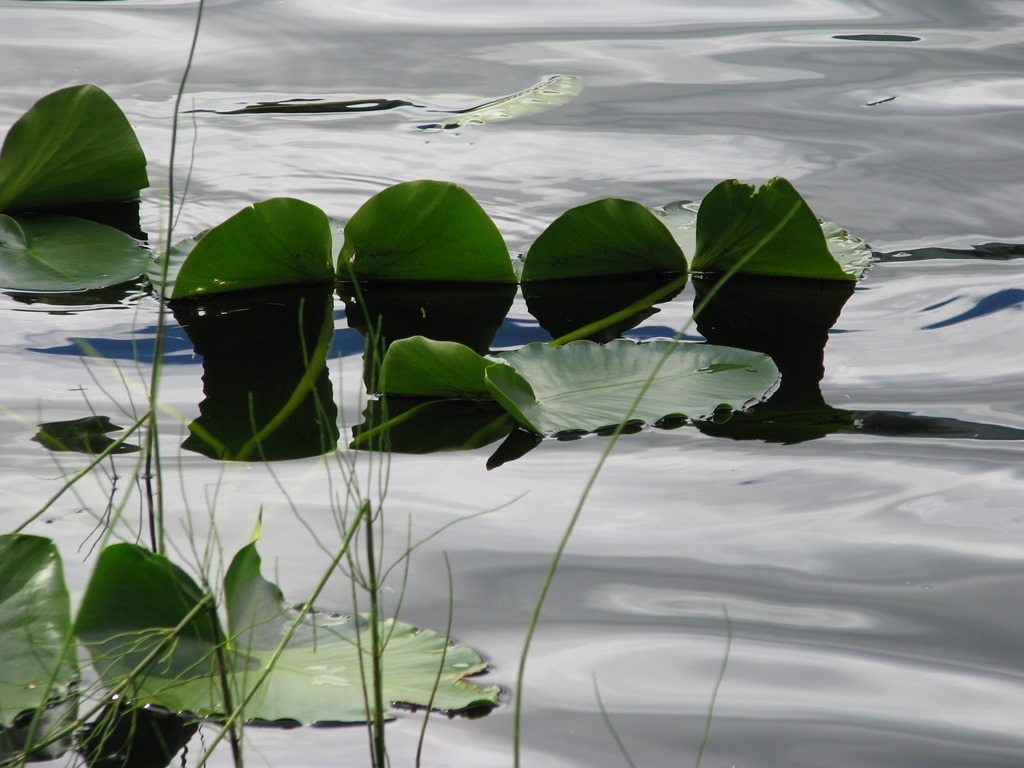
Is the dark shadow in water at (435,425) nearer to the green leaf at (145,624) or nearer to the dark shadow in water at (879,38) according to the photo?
the green leaf at (145,624)

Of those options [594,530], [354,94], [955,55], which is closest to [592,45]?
[354,94]

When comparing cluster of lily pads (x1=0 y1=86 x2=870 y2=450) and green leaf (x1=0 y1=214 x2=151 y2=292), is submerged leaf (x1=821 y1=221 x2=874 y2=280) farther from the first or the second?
green leaf (x1=0 y1=214 x2=151 y2=292)

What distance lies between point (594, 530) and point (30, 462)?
551 millimetres

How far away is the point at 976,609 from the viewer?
3.01ft

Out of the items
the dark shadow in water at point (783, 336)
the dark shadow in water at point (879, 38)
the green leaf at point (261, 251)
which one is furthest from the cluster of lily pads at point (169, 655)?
the dark shadow in water at point (879, 38)

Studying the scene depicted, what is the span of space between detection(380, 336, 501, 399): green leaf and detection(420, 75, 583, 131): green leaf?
1.04m

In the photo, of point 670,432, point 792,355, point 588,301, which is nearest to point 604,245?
point 588,301

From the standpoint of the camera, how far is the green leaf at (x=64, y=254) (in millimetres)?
1521

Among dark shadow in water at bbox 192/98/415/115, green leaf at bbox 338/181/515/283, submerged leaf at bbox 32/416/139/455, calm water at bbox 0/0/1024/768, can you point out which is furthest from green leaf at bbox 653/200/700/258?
submerged leaf at bbox 32/416/139/455

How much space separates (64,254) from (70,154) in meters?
0.21

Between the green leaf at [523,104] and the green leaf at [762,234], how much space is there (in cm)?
75

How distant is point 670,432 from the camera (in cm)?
120

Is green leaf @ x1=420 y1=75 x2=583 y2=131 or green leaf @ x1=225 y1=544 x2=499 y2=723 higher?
green leaf @ x1=420 y1=75 x2=583 y2=131

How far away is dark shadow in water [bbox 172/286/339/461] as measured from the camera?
3.78ft
